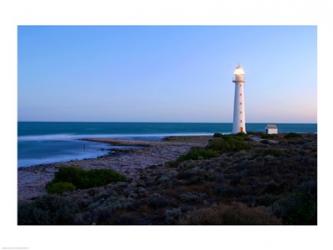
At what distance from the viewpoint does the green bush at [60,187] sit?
9.02 meters

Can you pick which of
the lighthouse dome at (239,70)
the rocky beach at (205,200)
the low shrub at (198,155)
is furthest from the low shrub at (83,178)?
the lighthouse dome at (239,70)

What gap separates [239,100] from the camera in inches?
1075

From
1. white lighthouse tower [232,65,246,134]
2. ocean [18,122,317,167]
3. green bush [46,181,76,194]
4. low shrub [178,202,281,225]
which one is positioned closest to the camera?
low shrub [178,202,281,225]

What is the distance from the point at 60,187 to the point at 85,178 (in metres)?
0.85

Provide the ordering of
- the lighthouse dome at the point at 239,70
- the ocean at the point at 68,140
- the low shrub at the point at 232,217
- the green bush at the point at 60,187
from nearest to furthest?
the low shrub at the point at 232,217
the green bush at the point at 60,187
the ocean at the point at 68,140
the lighthouse dome at the point at 239,70

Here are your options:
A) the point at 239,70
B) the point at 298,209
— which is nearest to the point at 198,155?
the point at 298,209

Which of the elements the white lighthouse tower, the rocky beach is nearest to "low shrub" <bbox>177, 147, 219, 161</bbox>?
the rocky beach

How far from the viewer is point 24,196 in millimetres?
8859

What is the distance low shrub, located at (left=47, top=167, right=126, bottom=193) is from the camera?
977 cm

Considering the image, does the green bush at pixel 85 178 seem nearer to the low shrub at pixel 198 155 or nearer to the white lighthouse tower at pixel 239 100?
the low shrub at pixel 198 155

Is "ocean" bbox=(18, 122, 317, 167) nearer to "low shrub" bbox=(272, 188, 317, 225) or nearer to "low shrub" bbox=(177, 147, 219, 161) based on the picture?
Answer: "low shrub" bbox=(177, 147, 219, 161)

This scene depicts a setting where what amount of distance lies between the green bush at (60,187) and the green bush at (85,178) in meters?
0.23

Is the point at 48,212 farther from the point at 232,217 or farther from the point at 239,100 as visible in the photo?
the point at 239,100
